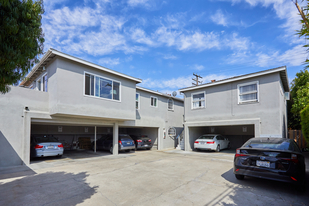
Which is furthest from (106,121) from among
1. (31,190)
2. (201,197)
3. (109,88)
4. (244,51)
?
(244,51)

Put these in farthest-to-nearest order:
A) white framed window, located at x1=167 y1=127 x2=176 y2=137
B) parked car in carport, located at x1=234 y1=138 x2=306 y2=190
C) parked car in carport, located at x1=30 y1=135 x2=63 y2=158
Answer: white framed window, located at x1=167 y1=127 x2=176 y2=137 < parked car in carport, located at x1=30 y1=135 x2=63 y2=158 < parked car in carport, located at x1=234 y1=138 x2=306 y2=190

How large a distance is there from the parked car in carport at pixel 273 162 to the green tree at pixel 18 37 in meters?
6.23

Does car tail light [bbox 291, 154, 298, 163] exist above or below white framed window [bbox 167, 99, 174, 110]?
below

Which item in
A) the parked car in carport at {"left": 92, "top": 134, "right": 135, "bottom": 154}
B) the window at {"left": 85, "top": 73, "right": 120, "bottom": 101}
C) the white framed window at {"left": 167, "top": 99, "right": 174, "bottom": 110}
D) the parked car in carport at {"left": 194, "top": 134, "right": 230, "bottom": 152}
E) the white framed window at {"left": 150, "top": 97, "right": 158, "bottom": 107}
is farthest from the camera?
the white framed window at {"left": 167, "top": 99, "right": 174, "bottom": 110}

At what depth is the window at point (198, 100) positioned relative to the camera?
15.0 meters

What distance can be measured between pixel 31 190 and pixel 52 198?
1182 mm

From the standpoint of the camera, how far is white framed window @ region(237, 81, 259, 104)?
12195 millimetres

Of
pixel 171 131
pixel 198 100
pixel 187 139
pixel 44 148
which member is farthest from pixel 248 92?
pixel 44 148

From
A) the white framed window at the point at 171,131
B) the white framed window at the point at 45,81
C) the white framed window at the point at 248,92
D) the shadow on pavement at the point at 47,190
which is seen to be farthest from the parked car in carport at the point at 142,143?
the shadow on pavement at the point at 47,190

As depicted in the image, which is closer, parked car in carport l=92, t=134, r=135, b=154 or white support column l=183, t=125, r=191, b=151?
parked car in carport l=92, t=134, r=135, b=154

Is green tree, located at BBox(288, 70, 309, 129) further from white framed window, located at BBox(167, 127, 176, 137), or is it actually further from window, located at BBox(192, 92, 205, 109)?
white framed window, located at BBox(167, 127, 176, 137)

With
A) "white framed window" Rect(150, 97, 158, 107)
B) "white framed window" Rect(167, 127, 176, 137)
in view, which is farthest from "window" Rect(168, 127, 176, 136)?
"white framed window" Rect(150, 97, 158, 107)

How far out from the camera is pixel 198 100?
15289 mm

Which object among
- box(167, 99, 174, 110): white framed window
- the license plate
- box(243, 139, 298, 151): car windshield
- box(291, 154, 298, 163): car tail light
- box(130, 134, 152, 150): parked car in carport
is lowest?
box(130, 134, 152, 150): parked car in carport
